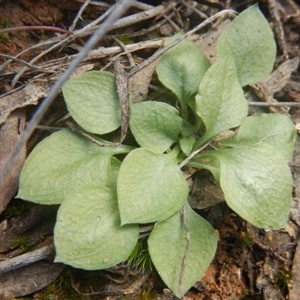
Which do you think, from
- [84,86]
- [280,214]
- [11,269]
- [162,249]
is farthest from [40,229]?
[280,214]

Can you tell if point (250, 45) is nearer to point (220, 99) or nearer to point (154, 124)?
point (220, 99)

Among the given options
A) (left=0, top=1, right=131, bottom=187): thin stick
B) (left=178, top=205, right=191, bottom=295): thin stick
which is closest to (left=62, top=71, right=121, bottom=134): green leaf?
(left=178, top=205, right=191, bottom=295): thin stick

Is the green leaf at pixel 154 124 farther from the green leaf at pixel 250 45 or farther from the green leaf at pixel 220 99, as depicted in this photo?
the green leaf at pixel 250 45

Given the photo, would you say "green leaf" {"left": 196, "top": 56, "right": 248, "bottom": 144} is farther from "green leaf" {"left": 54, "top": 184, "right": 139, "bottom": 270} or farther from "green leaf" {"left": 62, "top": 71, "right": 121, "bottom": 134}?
"green leaf" {"left": 54, "top": 184, "right": 139, "bottom": 270}

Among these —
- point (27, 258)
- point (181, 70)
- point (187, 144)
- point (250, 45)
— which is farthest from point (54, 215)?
point (250, 45)

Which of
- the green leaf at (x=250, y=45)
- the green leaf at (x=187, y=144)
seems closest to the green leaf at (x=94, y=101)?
the green leaf at (x=187, y=144)

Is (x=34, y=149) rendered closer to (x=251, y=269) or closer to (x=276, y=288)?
(x=251, y=269)
